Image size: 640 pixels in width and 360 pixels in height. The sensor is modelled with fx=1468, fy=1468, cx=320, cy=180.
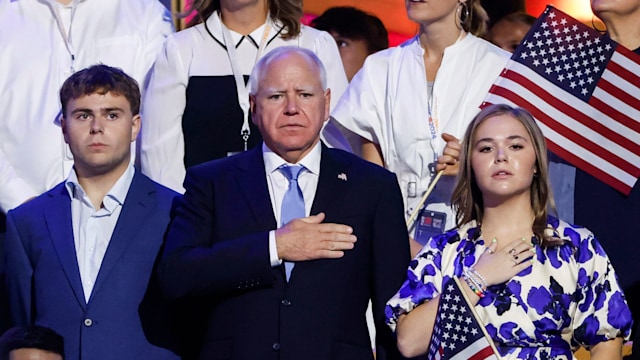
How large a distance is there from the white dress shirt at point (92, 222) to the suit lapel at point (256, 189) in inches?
23.5

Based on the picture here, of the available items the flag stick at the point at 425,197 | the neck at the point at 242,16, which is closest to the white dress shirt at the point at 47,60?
the neck at the point at 242,16

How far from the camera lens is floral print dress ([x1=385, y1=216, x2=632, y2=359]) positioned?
4691 millimetres

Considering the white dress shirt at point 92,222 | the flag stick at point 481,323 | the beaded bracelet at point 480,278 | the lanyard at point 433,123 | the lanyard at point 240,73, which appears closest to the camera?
the flag stick at point 481,323

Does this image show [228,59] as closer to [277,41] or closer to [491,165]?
[277,41]

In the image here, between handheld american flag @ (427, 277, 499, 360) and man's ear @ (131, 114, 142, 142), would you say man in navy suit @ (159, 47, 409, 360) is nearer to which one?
handheld american flag @ (427, 277, 499, 360)

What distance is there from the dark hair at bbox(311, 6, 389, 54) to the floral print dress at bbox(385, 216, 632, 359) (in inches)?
108

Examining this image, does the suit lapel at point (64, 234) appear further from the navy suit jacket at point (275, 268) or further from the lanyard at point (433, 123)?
the lanyard at point (433, 123)

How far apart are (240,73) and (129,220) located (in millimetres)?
868

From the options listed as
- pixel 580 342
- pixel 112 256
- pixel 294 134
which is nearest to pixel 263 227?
pixel 294 134

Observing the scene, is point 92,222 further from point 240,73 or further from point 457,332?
point 457,332

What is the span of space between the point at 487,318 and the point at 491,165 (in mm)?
523

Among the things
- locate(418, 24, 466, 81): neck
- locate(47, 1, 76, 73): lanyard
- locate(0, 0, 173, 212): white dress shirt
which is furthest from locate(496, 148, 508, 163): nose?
locate(47, 1, 76, 73): lanyard

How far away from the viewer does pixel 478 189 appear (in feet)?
16.5

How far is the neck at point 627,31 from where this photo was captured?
572 cm
